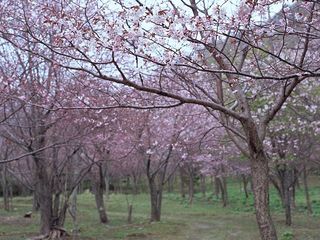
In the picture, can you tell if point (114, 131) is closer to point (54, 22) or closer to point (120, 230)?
point (120, 230)

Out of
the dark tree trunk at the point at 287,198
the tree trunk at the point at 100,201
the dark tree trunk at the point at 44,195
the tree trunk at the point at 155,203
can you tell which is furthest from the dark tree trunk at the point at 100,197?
the dark tree trunk at the point at 287,198

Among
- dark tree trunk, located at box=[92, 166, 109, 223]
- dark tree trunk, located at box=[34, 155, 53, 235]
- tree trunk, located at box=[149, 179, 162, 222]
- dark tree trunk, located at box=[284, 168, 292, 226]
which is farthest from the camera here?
dark tree trunk, located at box=[92, 166, 109, 223]

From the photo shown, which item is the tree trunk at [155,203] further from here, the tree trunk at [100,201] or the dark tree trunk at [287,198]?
the dark tree trunk at [287,198]

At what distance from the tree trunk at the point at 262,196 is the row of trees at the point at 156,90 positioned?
0.04 ft

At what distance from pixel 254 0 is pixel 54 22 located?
193 cm

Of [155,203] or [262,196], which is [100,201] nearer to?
[155,203]

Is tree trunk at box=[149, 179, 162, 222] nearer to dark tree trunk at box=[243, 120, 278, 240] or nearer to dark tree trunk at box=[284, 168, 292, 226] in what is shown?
dark tree trunk at box=[284, 168, 292, 226]

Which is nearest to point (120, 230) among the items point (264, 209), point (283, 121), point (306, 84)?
point (283, 121)

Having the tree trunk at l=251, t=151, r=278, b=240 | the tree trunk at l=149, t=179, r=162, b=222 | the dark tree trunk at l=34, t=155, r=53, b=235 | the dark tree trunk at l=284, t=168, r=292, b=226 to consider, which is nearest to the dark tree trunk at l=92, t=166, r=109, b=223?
the tree trunk at l=149, t=179, r=162, b=222

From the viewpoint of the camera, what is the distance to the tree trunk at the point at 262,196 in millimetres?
6371

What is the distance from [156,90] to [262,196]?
7.97 ft

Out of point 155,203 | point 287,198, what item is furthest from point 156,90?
point 155,203

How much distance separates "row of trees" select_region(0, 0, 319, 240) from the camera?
15.0 ft

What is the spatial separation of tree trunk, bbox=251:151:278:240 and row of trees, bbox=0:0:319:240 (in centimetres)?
1
